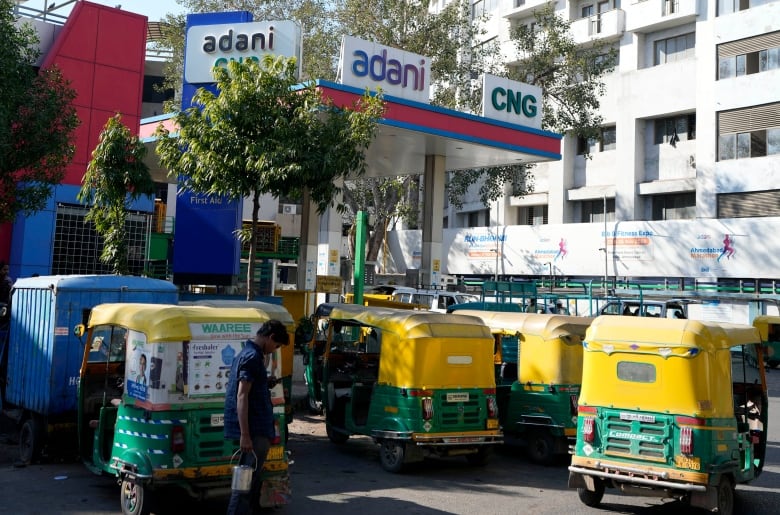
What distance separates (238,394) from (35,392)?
4.64m

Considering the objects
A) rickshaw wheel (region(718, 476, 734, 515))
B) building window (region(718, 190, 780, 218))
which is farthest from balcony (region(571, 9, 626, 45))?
rickshaw wheel (region(718, 476, 734, 515))

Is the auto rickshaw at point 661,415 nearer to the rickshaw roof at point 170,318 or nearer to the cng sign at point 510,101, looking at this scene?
the rickshaw roof at point 170,318

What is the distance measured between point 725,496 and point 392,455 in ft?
13.0

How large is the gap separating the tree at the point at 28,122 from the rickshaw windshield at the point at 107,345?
6.74m

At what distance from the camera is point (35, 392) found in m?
9.75

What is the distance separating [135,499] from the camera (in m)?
7.22

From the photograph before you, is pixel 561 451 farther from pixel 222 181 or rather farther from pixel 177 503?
pixel 222 181

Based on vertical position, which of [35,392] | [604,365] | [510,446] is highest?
[604,365]

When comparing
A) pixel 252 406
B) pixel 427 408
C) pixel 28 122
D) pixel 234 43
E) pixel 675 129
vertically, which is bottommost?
pixel 427 408

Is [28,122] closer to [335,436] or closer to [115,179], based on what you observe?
[115,179]

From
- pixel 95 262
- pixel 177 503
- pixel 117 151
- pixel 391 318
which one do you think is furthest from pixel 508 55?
pixel 177 503

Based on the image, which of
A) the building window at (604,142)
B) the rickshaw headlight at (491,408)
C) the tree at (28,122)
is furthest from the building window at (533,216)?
the rickshaw headlight at (491,408)

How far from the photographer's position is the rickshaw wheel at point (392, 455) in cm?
1002

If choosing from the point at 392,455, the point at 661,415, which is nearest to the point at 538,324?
the point at 392,455
